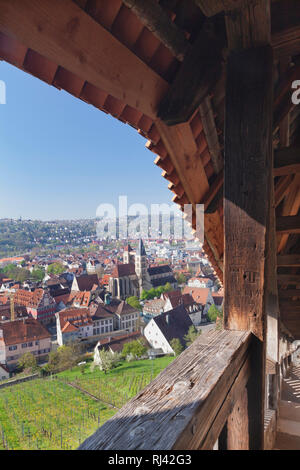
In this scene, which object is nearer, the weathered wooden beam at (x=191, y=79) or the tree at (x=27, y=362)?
Result: the weathered wooden beam at (x=191, y=79)

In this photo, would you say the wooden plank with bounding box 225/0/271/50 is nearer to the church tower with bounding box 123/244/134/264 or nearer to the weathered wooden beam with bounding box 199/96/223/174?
the weathered wooden beam with bounding box 199/96/223/174

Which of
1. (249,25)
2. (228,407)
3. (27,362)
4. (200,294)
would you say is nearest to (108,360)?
(27,362)

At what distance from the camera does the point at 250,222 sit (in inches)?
41.4

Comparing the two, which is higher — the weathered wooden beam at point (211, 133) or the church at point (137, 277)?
the weathered wooden beam at point (211, 133)

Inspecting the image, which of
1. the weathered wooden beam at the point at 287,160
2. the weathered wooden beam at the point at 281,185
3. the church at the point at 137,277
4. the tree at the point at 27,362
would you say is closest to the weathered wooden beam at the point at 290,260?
the weathered wooden beam at the point at 281,185

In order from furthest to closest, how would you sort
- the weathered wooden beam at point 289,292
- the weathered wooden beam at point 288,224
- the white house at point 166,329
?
1. the white house at point 166,329
2. the weathered wooden beam at point 289,292
3. the weathered wooden beam at point 288,224

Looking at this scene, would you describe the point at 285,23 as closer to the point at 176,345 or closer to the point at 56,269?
the point at 176,345

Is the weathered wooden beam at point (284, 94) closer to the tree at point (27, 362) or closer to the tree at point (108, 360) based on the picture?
the tree at point (108, 360)

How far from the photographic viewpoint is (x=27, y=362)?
29094 mm

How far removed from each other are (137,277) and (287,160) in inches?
1888

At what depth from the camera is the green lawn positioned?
21719mm

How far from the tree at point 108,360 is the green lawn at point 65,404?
447 mm

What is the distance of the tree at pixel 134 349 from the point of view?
1150 inches
